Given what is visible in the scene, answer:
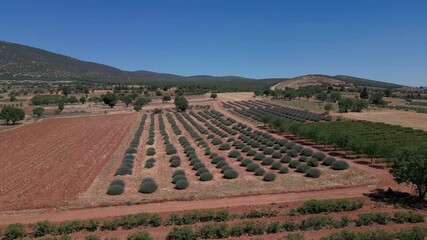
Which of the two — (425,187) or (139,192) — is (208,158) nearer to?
(139,192)

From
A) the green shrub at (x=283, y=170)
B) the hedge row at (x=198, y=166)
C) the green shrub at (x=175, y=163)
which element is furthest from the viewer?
the green shrub at (x=175, y=163)

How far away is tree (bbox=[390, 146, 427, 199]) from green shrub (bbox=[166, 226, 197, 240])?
52.3 feet

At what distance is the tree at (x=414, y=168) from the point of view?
24281 millimetres

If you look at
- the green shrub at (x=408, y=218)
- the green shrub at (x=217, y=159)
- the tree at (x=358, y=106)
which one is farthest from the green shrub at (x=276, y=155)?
the tree at (x=358, y=106)

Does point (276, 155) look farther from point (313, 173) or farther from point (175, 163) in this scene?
point (175, 163)

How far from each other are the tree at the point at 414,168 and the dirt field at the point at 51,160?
24344mm

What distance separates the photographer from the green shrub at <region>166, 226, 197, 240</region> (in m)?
18.8

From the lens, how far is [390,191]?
26.7 meters

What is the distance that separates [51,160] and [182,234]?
2799cm

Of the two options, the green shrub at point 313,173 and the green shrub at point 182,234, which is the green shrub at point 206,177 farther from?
the green shrub at point 182,234

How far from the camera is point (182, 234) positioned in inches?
747

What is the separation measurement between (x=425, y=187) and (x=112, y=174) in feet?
86.4

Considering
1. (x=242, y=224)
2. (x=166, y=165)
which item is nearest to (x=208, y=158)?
(x=166, y=165)

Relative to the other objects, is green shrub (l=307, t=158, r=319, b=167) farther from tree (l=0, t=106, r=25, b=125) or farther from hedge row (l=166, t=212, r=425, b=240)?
tree (l=0, t=106, r=25, b=125)
